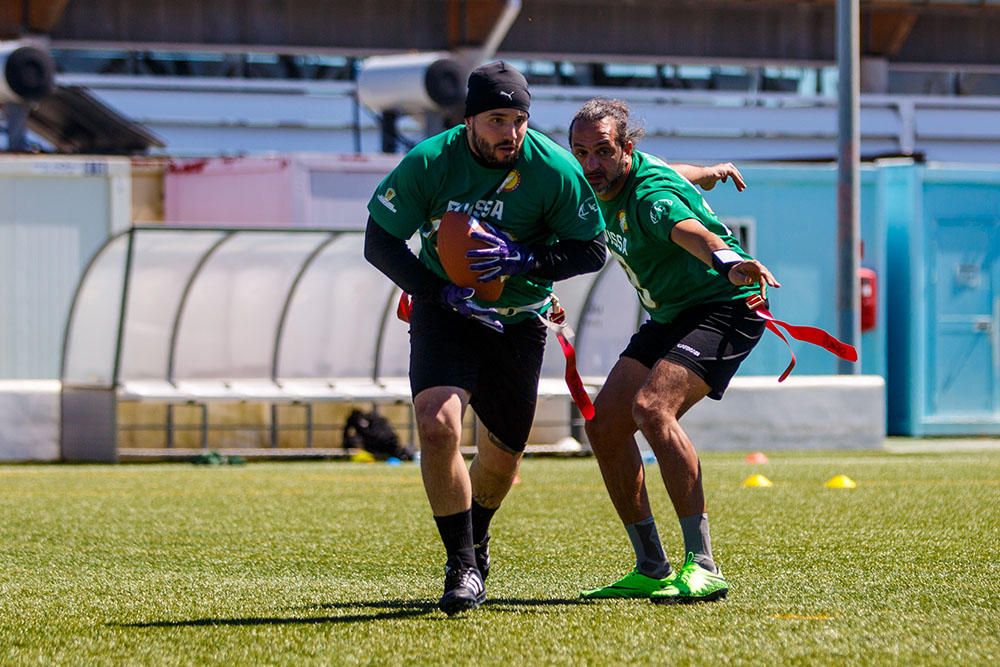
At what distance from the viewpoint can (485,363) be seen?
645 centimetres

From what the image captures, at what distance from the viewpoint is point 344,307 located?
17953mm

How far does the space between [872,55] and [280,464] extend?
68.9ft

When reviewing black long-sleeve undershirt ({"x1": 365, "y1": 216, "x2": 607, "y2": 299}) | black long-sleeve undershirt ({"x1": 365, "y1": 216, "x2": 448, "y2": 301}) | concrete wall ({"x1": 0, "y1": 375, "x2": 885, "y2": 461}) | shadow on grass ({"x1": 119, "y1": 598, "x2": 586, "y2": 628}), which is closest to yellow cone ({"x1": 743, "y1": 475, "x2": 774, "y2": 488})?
concrete wall ({"x1": 0, "y1": 375, "x2": 885, "y2": 461})

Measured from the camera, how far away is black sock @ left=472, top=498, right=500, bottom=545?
22.2 ft

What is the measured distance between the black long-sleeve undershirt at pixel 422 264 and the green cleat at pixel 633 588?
1166mm

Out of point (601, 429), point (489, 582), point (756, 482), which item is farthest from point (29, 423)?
point (601, 429)

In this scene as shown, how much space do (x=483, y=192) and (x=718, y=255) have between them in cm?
86

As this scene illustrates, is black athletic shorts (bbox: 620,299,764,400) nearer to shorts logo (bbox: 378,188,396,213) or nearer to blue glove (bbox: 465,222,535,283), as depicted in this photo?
blue glove (bbox: 465,222,535,283)

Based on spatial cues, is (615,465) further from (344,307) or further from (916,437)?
(916,437)

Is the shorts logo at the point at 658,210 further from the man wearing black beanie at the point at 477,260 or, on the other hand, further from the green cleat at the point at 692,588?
the green cleat at the point at 692,588

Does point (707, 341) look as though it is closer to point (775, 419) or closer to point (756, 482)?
point (756, 482)

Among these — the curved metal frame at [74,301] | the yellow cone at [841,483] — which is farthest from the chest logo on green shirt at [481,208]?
the curved metal frame at [74,301]

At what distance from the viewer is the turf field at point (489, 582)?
5.34 m

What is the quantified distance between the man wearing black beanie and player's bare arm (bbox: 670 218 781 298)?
12.7 inches
